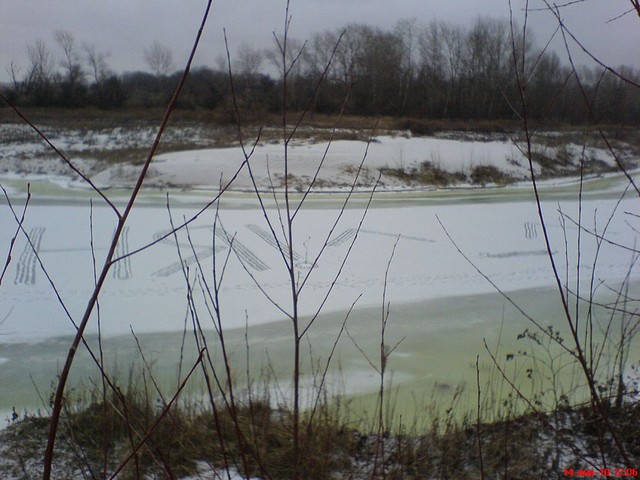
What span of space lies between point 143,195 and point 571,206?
6.25 metres

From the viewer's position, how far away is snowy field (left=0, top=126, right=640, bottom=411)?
3848 mm

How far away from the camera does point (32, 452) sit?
2494 millimetres

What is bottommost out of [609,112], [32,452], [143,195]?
[32,452]

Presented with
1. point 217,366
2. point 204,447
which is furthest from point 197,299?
point 204,447

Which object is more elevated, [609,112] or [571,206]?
[609,112]

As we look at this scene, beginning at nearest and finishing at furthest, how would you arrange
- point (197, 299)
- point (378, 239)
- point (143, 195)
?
point (197, 299)
point (378, 239)
point (143, 195)

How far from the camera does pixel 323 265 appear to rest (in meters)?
5.72

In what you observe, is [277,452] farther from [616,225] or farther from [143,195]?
[143,195]

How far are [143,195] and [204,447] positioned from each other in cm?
690

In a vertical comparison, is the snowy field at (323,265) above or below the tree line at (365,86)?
below

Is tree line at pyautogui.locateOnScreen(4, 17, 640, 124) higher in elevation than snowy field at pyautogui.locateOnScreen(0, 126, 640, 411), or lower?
higher

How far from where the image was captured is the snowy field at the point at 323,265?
3848mm

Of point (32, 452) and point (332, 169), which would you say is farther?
point (332, 169)

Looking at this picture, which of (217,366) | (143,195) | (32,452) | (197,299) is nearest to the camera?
(32,452)
